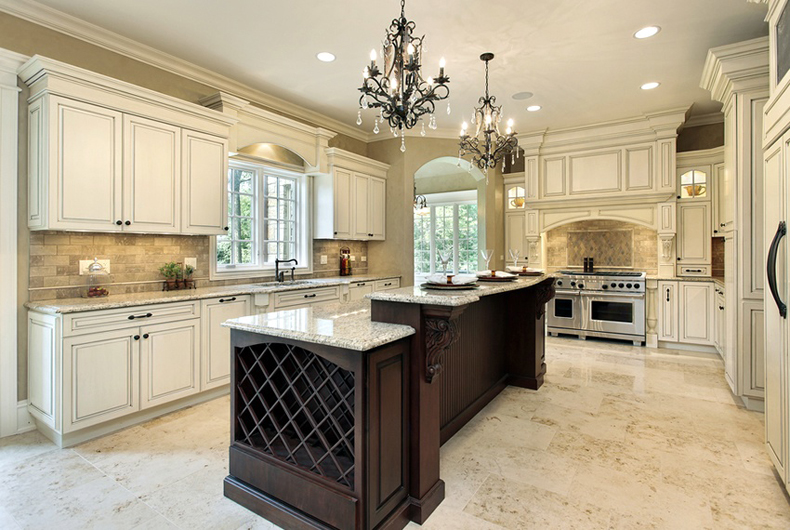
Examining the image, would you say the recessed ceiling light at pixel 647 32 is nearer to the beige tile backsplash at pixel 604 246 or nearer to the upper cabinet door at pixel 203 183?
the beige tile backsplash at pixel 604 246

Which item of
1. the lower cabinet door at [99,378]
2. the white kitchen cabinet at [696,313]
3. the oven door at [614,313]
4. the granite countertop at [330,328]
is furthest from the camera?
the oven door at [614,313]

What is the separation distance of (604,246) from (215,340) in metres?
5.60

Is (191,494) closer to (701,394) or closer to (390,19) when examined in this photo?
(390,19)

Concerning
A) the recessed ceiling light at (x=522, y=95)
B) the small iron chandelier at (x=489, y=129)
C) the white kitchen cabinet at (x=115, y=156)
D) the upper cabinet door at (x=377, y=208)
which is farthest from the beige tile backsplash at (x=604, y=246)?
the white kitchen cabinet at (x=115, y=156)

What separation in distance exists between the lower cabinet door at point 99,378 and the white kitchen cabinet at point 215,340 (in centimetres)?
54

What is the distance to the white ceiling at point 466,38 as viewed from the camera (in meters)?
3.01

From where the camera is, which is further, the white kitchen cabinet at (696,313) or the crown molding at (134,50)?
the white kitchen cabinet at (696,313)

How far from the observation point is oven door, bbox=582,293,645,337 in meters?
5.47

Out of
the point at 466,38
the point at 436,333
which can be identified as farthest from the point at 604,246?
the point at 436,333

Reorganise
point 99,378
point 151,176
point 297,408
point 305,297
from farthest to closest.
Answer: point 305,297, point 151,176, point 99,378, point 297,408

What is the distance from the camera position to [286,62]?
3867 millimetres

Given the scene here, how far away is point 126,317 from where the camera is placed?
2.91 m

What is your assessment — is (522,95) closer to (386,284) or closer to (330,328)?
(386,284)

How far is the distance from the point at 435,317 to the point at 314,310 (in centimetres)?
91
